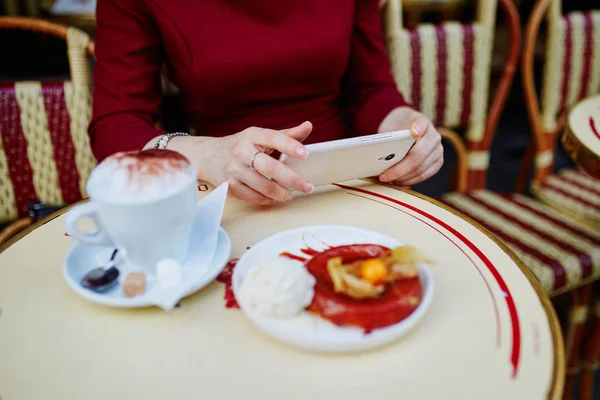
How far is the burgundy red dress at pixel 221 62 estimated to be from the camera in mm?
1033

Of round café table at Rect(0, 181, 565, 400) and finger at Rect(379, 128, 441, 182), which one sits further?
finger at Rect(379, 128, 441, 182)

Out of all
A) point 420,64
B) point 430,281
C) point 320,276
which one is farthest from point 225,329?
point 420,64

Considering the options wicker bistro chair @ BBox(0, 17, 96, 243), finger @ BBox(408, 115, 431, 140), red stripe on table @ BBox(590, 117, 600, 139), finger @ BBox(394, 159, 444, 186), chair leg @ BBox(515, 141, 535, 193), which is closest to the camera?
finger @ BBox(408, 115, 431, 140)

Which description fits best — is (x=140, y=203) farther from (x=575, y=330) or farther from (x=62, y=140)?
(x=575, y=330)

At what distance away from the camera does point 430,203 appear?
2.84ft

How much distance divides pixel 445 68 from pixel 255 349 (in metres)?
1.26

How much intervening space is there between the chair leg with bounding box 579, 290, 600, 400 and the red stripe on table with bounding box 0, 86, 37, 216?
5.06 feet

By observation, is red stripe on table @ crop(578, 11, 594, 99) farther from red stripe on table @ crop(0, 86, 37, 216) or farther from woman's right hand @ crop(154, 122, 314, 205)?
red stripe on table @ crop(0, 86, 37, 216)

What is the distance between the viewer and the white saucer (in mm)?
596

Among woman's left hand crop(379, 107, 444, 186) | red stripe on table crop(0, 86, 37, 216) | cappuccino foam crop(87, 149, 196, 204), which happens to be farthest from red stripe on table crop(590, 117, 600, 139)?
red stripe on table crop(0, 86, 37, 216)

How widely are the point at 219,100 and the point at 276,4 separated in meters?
0.23

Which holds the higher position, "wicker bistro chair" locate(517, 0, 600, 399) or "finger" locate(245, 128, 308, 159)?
"finger" locate(245, 128, 308, 159)

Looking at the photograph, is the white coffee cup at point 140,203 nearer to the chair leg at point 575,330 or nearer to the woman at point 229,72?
the woman at point 229,72

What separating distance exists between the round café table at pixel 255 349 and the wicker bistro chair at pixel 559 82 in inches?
40.5
